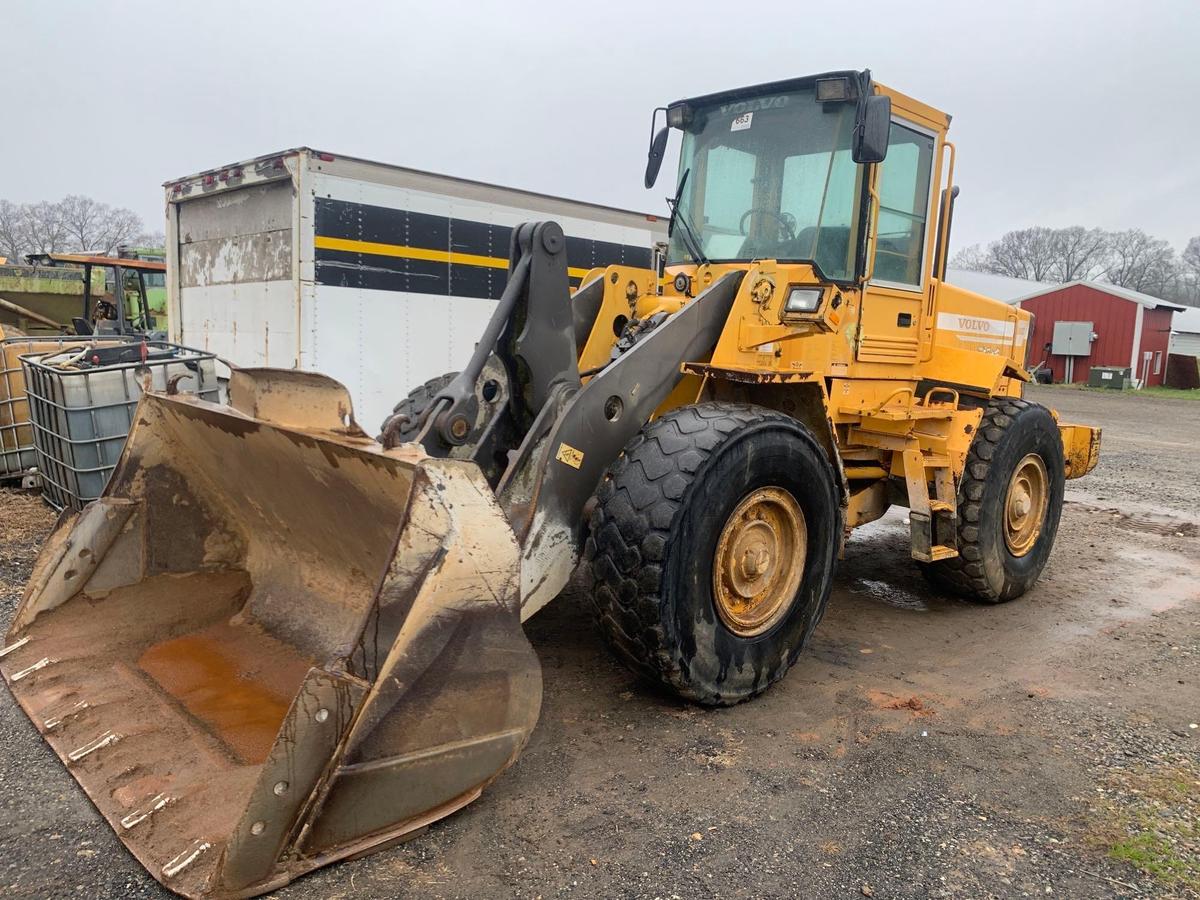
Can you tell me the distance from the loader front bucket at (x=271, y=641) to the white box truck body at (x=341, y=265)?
12.0ft

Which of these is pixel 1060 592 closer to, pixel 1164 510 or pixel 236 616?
pixel 1164 510

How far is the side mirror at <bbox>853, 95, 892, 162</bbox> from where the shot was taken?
3.94 metres

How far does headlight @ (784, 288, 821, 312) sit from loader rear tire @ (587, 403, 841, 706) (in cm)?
70

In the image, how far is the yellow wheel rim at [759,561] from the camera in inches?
143

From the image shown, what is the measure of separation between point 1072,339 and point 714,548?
31.7 meters

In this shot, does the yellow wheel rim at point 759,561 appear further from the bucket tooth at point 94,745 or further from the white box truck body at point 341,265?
the white box truck body at point 341,265

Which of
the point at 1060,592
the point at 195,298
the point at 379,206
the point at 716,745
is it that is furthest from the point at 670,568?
the point at 195,298

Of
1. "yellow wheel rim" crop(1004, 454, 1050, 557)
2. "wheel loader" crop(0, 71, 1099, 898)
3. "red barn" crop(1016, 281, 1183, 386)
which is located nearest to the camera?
"wheel loader" crop(0, 71, 1099, 898)

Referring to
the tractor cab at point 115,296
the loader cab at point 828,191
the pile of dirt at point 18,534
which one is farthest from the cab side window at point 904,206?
the tractor cab at point 115,296

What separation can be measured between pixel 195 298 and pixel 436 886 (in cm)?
755

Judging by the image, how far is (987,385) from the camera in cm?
545

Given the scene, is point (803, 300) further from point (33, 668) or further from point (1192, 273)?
point (1192, 273)

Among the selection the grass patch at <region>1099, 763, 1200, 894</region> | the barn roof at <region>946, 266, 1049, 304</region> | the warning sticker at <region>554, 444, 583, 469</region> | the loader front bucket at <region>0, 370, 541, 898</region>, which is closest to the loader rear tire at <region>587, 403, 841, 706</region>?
the warning sticker at <region>554, 444, 583, 469</region>

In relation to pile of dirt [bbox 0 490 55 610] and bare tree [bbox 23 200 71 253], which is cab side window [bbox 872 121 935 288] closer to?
pile of dirt [bbox 0 490 55 610]
